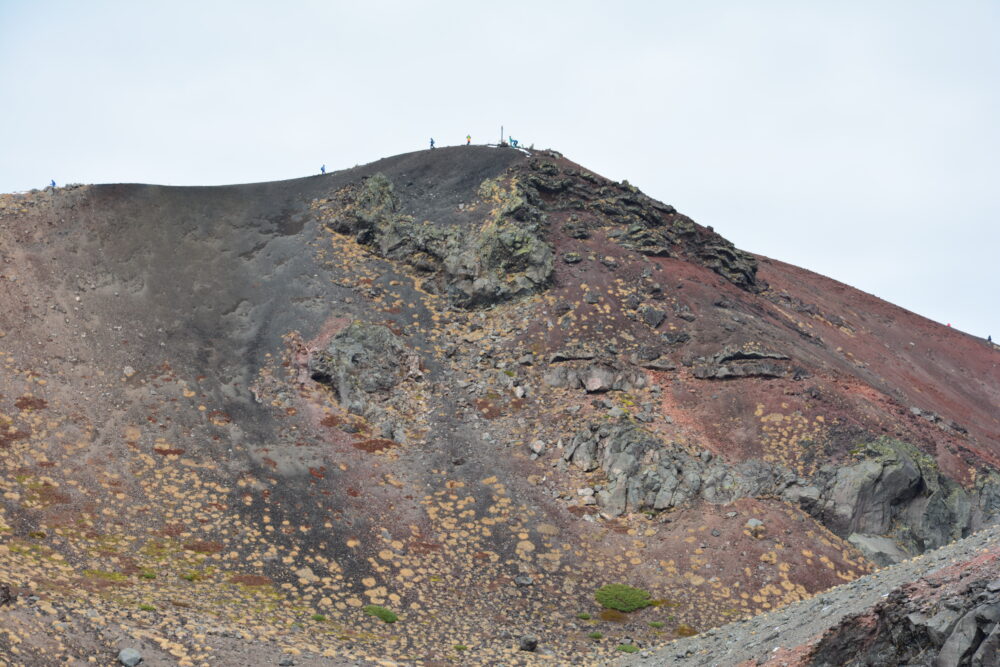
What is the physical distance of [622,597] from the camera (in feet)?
123

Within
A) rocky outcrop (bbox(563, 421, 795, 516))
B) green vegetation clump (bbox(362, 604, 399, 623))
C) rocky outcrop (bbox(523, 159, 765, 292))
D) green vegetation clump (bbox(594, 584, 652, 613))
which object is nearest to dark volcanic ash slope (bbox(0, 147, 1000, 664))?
rocky outcrop (bbox(563, 421, 795, 516))

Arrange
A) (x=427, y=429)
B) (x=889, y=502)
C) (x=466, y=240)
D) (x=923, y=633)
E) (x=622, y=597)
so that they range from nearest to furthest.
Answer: (x=923, y=633) → (x=622, y=597) → (x=889, y=502) → (x=427, y=429) → (x=466, y=240)

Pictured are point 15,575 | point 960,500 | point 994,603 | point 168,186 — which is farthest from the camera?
point 168,186

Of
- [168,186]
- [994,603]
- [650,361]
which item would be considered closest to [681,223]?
[650,361]

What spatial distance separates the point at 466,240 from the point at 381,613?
124 ft

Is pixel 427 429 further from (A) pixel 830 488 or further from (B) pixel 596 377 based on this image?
(A) pixel 830 488

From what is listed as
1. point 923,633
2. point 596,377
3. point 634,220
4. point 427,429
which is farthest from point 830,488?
point 634,220

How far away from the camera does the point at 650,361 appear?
179 ft

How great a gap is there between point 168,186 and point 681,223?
47509 millimetres

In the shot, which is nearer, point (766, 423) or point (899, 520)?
point (899, 520)

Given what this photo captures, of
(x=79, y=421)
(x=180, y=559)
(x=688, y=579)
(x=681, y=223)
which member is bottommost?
(x=688, y=579)

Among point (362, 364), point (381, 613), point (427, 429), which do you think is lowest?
point (381, 613)

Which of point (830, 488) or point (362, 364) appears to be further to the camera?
point (362, 364)

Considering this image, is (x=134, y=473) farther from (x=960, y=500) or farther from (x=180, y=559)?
(x=960, y=500)
